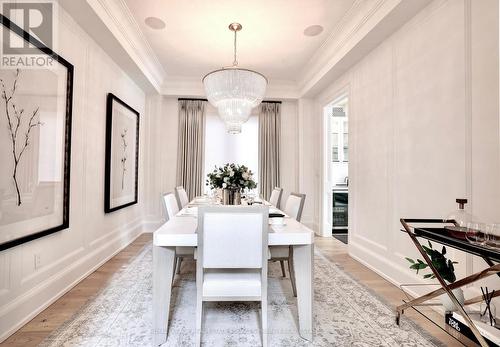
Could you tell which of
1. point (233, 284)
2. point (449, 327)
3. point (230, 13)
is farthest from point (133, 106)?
point (449, 327)

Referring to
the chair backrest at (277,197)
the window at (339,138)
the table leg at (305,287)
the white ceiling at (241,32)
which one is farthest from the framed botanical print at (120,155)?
the window at (339,138)

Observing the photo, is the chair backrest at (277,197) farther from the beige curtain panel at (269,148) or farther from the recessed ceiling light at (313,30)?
the recessed ceiling light at (313,30)

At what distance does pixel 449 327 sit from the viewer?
1565 mm

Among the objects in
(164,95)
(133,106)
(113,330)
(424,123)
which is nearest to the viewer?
(113,330)

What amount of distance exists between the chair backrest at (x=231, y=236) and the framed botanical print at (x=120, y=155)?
2317 millimetres

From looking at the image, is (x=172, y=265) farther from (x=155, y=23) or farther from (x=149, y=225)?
(x=149, y=225)

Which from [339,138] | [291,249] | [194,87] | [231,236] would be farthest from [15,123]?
[339,138]

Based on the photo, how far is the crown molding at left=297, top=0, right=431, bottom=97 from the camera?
249 cm

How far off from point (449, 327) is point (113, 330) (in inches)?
85.7

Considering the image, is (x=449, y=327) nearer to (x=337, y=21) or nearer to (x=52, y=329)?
(x=52, y=329)

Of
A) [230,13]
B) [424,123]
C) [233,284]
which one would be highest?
[230,13]

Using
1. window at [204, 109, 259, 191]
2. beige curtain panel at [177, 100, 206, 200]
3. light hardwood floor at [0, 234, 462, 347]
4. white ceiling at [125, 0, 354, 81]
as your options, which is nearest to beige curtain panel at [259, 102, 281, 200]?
window at [204, 109, 259, 191]

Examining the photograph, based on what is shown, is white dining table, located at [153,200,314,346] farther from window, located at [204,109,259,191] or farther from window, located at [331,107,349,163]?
window, located at [331,107,349,163]

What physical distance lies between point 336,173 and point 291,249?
13.1 feet
